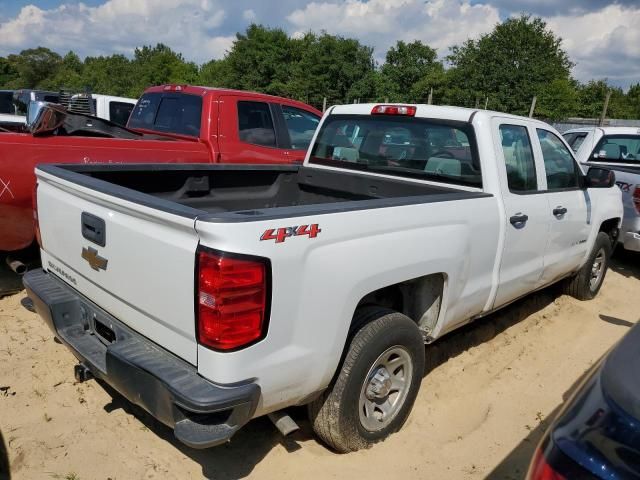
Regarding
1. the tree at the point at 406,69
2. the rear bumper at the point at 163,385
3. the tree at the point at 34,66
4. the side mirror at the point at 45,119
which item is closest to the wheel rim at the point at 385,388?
the rear bumper at the point at 163,385

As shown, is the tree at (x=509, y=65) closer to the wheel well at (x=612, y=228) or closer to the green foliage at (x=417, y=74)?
the green foliage at (x=417, y=74)

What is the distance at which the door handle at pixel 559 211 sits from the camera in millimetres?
4051

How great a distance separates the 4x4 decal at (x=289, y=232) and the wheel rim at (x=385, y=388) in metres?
0.91

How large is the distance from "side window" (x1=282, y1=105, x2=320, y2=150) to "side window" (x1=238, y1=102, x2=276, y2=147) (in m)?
0.29

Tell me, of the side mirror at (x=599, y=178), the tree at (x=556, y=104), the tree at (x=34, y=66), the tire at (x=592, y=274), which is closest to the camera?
the side mirror at (x=599, y=178)

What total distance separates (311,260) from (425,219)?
86cm

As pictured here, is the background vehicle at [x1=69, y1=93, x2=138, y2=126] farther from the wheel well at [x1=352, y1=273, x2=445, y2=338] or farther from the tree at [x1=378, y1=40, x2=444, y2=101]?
the tree at [x1=378, y1=40, x2=444, y2=101]

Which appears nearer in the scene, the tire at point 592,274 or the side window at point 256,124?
the tire at point 592,274

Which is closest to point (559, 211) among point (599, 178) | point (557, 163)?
point (557, 163)

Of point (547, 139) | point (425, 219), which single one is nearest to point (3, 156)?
point (425, 219)

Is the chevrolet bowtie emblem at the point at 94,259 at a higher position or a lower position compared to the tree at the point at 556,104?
lower

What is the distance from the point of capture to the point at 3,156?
4145mm

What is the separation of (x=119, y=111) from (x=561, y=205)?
9.34 meters

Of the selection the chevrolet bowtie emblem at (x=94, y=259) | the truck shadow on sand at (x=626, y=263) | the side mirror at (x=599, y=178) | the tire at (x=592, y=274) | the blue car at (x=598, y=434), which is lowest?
the truck shadow on sand at (x=626, y=263)
